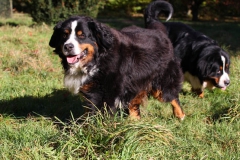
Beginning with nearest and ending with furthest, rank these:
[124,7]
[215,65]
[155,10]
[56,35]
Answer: [56,35], [215,65], [155,10], [124,7]

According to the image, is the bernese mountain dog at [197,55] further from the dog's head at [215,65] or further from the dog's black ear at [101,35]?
the dog's black ear at [101,35]

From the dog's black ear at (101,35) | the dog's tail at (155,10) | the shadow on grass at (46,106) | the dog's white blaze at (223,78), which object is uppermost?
the dog's tail at (155,10)

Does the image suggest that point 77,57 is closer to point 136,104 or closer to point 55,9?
point 136,104

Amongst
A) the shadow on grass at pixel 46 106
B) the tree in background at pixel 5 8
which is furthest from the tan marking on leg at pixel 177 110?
the tree in background at pixel 5 8

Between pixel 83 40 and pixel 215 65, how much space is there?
110 inches

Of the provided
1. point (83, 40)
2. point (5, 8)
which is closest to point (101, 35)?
point (83, 40)

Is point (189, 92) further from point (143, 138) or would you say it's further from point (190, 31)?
point (143, 138)

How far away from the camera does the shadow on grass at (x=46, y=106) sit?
4754 millimetres

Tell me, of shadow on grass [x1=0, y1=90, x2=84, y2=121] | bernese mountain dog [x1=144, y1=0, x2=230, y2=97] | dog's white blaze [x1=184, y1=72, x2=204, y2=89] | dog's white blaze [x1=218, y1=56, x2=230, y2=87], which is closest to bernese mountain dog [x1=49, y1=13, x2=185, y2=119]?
shadow on grass [x1=0, y1=90, x2=84, y2=121]

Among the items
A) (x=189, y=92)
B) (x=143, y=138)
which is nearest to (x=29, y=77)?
(x=189, y=92)

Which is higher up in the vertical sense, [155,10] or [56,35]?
[155,10]

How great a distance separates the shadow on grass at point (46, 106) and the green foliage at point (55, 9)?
7784mm

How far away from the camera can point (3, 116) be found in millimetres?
4352

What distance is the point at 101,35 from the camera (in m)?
3.72
